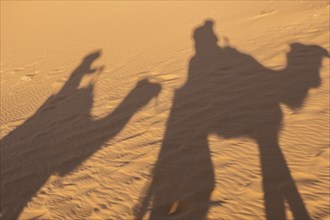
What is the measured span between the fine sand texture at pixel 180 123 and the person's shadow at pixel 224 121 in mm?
18

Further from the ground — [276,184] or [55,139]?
[55,139]

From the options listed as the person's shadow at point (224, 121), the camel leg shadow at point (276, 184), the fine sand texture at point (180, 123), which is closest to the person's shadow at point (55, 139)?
the fine sand texture at point (180, 123)

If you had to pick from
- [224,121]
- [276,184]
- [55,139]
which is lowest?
[276,184]

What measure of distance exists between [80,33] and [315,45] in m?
8.32

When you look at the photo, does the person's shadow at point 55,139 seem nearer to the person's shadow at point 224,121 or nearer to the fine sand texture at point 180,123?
the fine sand texture at point 180,123

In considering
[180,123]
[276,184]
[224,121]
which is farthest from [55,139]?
[276,184]

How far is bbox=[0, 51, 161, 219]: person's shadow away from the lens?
530cm

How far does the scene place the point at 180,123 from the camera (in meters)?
5.89

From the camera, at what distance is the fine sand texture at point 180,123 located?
4.36 metres

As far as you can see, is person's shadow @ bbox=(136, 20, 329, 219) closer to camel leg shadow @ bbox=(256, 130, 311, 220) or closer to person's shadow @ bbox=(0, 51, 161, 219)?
camel leg shadow @ bbox=(256, 130, 311, 220)

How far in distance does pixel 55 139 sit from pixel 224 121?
297 centimetres

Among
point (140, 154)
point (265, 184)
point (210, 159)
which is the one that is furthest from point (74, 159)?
point (265, 184)

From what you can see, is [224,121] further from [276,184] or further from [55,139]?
[55,139]

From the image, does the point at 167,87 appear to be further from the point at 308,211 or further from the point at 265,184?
the point at 308,211
